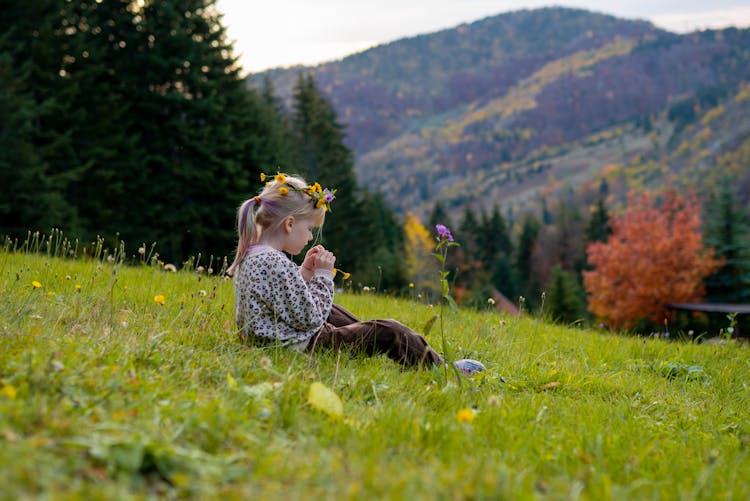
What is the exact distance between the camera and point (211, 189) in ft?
67.6

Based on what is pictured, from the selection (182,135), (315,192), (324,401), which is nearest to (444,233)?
(324,401)

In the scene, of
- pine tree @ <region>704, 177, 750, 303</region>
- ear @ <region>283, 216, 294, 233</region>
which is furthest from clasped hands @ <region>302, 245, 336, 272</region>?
pine tree @ <region>704, 177, 750, 303</region>

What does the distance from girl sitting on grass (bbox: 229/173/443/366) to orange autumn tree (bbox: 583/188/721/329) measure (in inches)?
1277

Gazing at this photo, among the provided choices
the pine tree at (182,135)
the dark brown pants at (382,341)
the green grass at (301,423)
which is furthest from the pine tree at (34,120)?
the dark brown pants at (382,341)

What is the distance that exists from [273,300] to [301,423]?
151cm

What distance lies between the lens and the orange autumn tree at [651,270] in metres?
33.9

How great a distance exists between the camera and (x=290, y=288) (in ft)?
12.8

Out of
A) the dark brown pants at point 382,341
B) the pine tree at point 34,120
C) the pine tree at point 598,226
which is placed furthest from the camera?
the pine tree at point 598,226

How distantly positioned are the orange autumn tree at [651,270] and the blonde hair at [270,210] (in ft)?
108

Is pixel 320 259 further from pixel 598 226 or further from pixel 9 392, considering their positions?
pixel 598 226

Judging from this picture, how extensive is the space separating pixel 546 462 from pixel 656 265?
120ft

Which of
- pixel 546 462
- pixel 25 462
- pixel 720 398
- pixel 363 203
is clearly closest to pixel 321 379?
pixel 546 462

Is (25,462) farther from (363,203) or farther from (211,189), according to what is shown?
(363,203)

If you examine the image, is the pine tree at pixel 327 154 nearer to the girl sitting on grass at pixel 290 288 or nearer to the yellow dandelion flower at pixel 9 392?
the girl sitting on grass at pixel 290 288
